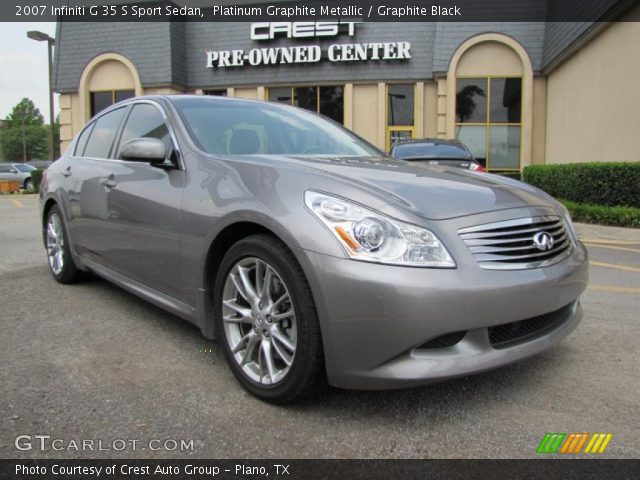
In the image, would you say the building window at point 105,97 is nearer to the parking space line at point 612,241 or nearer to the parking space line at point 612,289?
the parking space line at point 612,241

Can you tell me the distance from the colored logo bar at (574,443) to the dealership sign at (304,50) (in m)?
17.4

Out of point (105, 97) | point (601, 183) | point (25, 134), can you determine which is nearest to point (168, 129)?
point (601, 183)

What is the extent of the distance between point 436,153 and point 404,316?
7.84 metres

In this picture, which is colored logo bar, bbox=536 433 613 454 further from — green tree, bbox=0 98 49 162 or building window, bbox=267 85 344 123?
green tree, bbox=0 98 49 162

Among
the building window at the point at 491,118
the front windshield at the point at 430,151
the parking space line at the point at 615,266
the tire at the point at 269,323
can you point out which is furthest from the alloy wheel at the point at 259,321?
the building window at the point at 491,118

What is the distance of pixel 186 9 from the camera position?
20.5 meters

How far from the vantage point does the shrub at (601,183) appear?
9.36m

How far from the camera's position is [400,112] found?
18875 millimetres

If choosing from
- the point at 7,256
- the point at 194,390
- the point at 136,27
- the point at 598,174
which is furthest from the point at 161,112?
the point at 136,27

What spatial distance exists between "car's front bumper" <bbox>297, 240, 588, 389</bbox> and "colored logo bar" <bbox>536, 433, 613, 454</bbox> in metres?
0.35

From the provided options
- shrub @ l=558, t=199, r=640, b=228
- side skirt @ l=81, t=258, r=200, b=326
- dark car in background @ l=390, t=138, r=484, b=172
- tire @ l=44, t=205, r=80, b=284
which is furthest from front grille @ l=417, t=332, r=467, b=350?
shrub @ l=558, t=199, r=640, b=228

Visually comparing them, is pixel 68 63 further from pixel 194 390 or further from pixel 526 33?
pixel 194 390

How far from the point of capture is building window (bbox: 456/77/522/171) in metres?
17.7
